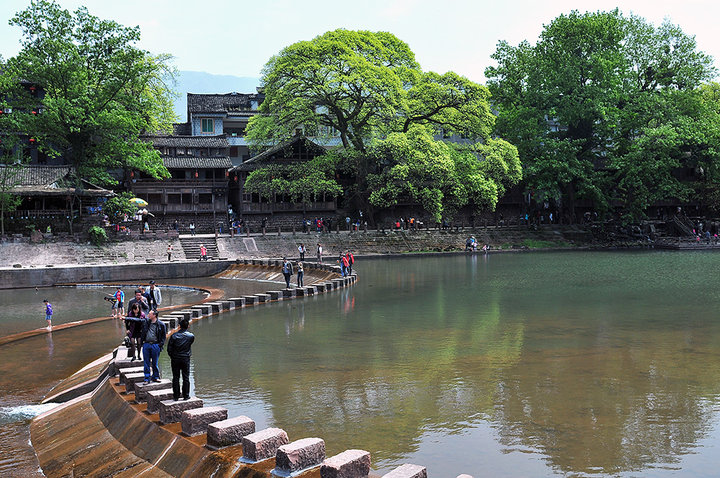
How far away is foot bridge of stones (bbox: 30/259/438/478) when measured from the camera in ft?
28.1

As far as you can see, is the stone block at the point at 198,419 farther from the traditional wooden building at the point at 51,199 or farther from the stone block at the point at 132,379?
the traditional wooden building at the point at 51,199

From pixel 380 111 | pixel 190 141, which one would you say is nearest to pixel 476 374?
pixel 380 111

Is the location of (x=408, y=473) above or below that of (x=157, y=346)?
below

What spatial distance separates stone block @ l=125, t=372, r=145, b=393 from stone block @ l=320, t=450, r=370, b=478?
623cm

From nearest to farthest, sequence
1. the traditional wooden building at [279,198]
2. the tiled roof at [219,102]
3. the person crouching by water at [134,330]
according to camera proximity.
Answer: the person crouching by water at [134,330], the traditional wooden building at [279,198], the tiled roof at [219,102]

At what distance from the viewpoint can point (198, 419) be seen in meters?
10.4

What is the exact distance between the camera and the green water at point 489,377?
10.5m

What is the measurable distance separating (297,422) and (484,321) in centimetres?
1217

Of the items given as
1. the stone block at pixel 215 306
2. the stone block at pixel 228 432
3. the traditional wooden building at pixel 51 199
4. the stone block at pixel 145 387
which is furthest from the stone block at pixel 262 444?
the traditional wooden building at pixel 51 199

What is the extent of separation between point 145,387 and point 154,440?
1.73 metres

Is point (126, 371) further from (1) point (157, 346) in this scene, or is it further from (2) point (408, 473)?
(2) point (408, 473)

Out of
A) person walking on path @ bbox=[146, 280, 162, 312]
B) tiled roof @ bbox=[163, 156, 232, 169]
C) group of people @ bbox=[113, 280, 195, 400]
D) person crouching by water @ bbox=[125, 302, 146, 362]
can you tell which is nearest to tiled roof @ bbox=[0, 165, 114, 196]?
tiled roof @ bbox=[163, 156, 232, 169]

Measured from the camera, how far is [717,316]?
22.7 meters

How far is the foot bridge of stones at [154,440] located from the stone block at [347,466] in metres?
0.01
